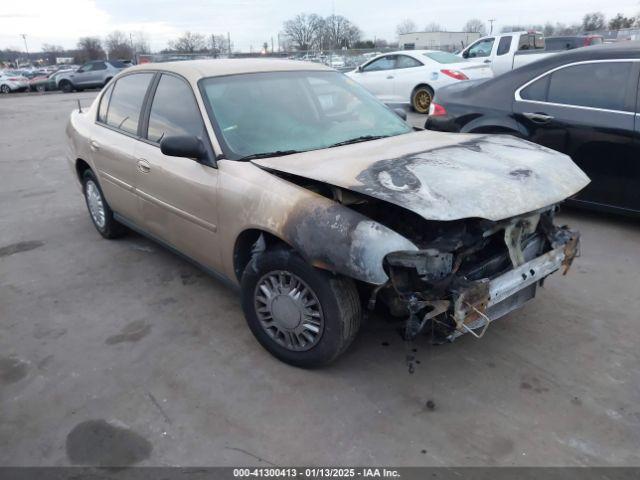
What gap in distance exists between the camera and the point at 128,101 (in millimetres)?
4410

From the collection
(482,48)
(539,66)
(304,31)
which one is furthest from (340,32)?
(539,66)

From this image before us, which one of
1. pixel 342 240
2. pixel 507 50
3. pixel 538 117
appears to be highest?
pixel 507 50

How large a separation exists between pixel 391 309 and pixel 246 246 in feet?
3.32

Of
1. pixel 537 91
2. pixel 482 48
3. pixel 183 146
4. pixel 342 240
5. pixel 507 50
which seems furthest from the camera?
pixel 482 48

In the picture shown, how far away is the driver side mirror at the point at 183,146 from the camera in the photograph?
3174 mm

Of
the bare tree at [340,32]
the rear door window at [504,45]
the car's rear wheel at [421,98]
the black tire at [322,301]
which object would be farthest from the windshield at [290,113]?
the bare tree at [340,32]

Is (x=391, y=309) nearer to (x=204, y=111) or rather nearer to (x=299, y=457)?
(x=299, y=457)

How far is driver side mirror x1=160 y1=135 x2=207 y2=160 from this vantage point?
3.17m

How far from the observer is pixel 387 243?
2457 millimetres

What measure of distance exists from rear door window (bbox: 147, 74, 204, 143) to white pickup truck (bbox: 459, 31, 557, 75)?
38.7 feet

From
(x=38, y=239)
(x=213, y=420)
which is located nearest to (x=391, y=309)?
(x=213, y=420)

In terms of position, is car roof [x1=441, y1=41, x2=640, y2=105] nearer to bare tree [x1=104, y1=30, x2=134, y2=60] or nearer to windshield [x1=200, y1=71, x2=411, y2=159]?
windshield [x1=200, y1=71, x2=411, y2=159]

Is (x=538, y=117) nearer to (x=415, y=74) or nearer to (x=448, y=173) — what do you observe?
(x=448, y=173)

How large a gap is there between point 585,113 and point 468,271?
3104 millimetres
